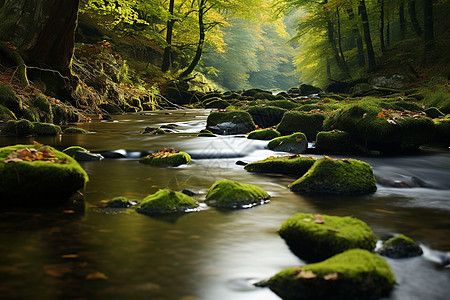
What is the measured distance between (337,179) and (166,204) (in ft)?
6.77

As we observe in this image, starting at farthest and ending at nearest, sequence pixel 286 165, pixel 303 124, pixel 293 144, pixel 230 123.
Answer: pixel 230 123
pixel 303 124
pixel 293 144
pixel 286 165

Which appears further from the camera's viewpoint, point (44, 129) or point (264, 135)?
point (44, 129)

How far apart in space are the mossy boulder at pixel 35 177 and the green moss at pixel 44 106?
7.93 metres

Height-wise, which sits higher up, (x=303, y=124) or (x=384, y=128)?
(x=384, y=128)

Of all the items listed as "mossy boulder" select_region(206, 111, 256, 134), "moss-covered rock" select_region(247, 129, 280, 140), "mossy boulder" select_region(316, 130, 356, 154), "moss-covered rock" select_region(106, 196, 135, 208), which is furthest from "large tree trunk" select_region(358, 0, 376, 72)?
"moss-covered rock" select_region(106, 196, 135, 208)

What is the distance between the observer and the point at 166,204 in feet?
12.8

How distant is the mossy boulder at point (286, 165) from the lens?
595 centimetres

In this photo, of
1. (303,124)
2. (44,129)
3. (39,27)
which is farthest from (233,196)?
(39,27)

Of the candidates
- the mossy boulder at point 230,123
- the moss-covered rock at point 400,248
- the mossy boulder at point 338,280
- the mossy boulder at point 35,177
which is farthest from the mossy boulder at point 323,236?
the mossy boulder at point 230,123

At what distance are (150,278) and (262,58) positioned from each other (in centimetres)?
6784

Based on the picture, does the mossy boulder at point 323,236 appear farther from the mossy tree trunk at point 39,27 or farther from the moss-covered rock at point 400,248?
the mossy tree trunk at point 39,27

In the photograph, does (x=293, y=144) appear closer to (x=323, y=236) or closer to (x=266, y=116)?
(x=266, y=116)

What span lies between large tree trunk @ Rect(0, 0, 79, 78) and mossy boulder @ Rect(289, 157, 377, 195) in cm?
925

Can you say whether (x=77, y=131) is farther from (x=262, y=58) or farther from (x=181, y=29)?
(x=262, y=58)
